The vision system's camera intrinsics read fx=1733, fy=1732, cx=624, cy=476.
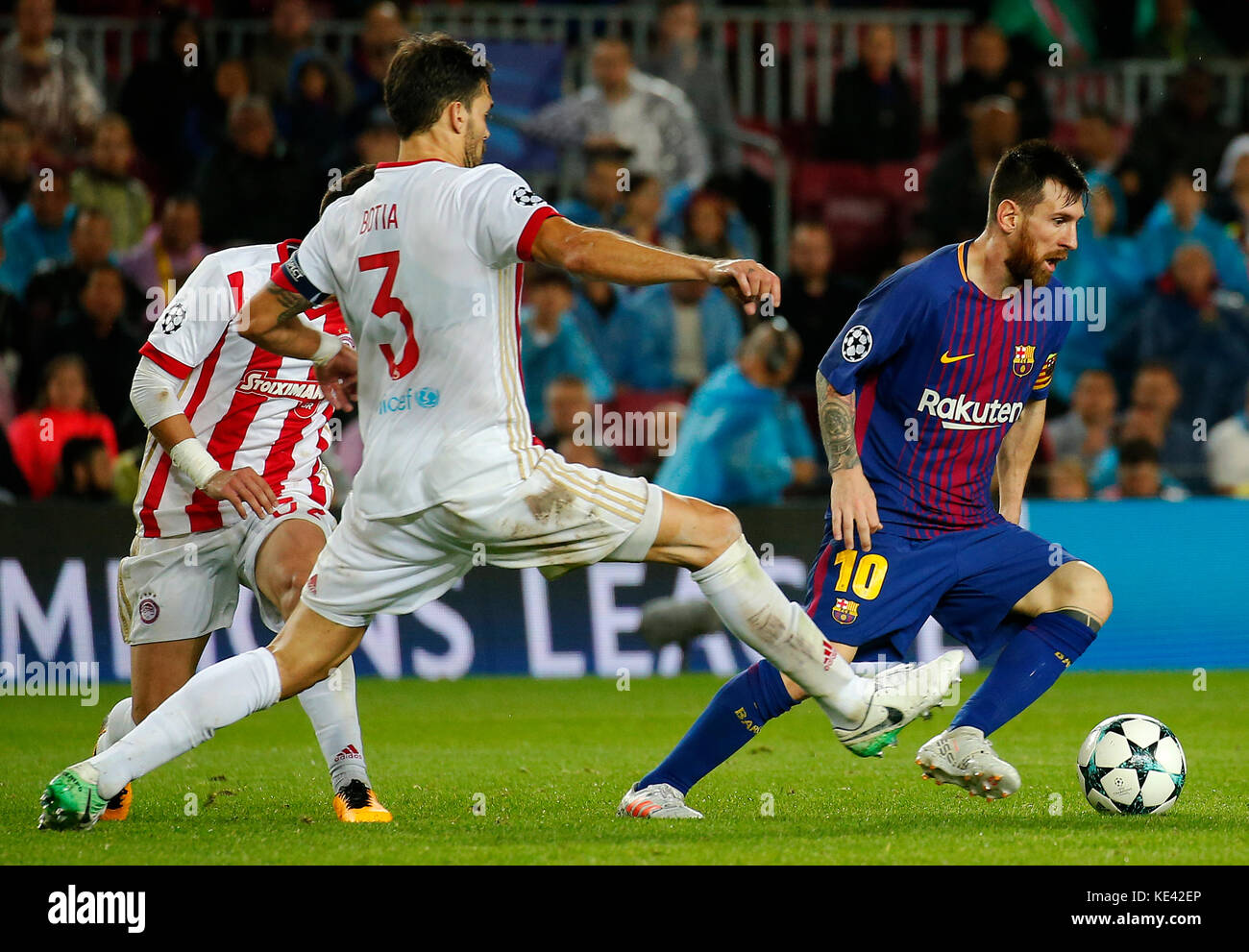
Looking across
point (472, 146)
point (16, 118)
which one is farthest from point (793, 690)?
point (16, 118)

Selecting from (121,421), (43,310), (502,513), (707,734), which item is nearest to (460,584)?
→ (121,421)

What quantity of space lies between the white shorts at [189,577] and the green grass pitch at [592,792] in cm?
64

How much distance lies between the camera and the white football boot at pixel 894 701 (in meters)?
4.93

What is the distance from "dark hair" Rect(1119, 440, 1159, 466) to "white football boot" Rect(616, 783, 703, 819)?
689 cm

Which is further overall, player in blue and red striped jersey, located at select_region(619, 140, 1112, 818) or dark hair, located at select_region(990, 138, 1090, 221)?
dark hair, located at select_region(990, 138, 1090, 221)

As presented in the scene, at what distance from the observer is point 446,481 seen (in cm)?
473

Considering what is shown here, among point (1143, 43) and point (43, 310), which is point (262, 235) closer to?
point (43, 310)

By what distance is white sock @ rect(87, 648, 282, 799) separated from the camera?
488cm

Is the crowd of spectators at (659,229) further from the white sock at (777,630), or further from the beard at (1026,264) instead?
the white sock at (777,630)

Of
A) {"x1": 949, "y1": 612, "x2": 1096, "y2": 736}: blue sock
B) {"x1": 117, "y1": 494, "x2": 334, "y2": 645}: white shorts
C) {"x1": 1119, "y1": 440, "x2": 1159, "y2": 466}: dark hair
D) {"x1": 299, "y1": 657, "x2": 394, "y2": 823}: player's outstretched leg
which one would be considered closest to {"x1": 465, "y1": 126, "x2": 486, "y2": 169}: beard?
{"x1": 117, "y1": 494, "x2": 334, "y2": 645}: white shorts

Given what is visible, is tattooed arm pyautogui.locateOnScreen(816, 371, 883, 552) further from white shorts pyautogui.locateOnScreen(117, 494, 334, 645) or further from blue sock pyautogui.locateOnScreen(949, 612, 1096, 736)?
white shorts pyautogui.locateOnScreen(117, 494, 334, 645)

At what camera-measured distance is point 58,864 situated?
4.55 metres

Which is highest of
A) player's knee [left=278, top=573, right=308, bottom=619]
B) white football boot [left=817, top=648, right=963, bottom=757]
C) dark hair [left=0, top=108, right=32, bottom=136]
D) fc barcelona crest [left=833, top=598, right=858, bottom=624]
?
dark hair [left=0, top=108, right=32, bottom=136]

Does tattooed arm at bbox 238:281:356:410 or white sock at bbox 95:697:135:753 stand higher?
tattooed arm at bbox 238:281:356:410
